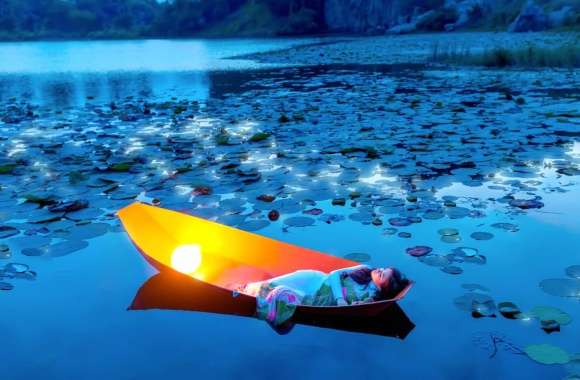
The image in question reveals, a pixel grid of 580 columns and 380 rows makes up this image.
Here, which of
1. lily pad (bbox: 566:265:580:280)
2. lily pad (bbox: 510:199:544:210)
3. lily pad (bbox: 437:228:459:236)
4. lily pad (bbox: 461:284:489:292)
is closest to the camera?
lily pad (bbox: 461:284:489:292)

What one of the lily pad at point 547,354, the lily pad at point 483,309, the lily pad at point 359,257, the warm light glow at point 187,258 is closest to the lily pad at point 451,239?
the lily pad at point 359,257

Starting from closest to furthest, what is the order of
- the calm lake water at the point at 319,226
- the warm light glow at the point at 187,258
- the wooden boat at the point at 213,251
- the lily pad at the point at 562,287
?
the calm lake water at the point at 319,226, the lily pad at the point at 562,287, the wooden boat at the point at 213,251, the warm light glow at the point at 187,258

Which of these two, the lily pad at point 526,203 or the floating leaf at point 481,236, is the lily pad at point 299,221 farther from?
the lily pad at point 526,203

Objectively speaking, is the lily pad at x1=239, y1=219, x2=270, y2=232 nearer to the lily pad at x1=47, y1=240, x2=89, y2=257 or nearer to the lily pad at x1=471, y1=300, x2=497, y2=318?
the lily pad at x1=47, y1=240, x2=89, y2=257

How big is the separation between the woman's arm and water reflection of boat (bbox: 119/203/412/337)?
4.1 inches

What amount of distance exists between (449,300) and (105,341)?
2230mm

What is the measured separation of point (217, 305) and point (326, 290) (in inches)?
30.5

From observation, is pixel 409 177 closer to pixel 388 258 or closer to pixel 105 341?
pixel 388 258

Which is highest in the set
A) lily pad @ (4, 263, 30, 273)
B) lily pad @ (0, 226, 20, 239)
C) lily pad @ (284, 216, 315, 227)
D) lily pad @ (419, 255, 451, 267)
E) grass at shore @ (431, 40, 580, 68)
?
grass at shore @ (431, 40, 580, 68)

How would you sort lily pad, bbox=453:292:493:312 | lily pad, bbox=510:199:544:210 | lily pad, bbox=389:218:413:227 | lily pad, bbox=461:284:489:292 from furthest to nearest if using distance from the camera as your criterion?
lily pad, bbox=510:199:544:210 < lily pad, bbox=389:218:413:227 < lily pad, bbox=461:284:489:292 < lily pad, bbox=453:292:493:312

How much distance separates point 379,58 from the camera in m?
27.9

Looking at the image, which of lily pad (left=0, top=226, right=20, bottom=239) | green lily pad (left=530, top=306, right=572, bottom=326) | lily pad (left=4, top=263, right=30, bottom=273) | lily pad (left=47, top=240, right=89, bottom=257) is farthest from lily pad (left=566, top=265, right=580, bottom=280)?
lily pad (left=0, top=226, right=20, bottom=239)

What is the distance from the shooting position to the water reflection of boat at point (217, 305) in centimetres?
330

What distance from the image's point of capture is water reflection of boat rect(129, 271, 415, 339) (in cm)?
330
